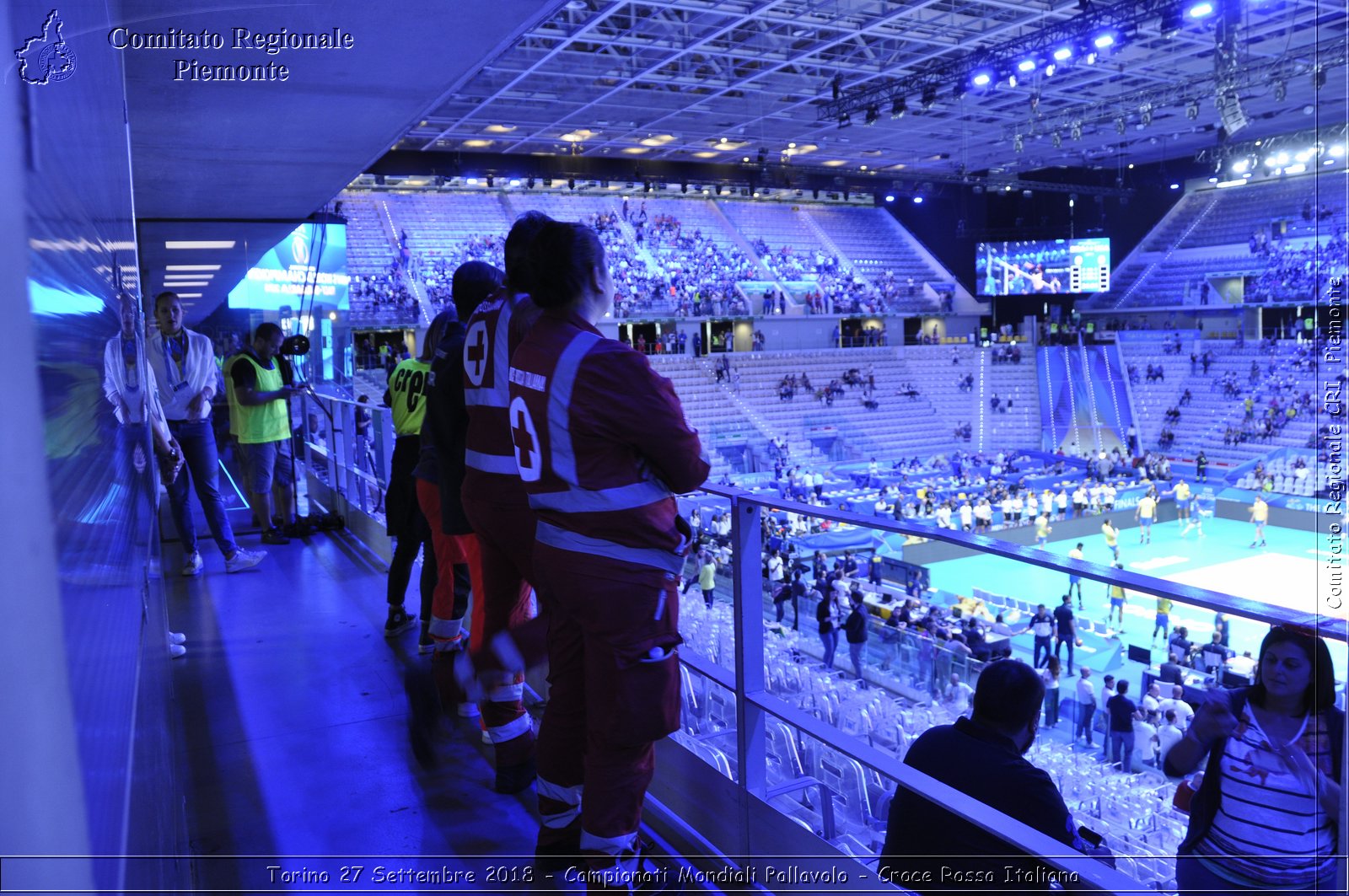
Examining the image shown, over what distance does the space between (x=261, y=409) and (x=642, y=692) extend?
3.66 meters

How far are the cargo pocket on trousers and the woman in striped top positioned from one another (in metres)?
0.74

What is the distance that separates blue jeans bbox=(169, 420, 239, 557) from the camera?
13.3 ft

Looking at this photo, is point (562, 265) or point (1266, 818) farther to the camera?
point (562, 265)

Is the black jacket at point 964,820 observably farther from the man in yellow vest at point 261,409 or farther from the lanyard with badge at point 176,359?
the man in yellow vest at point 261,409

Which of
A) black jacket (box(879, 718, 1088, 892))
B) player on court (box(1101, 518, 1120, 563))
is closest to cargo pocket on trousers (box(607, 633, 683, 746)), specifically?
black jacket (box(879, 718, 1088, 892))

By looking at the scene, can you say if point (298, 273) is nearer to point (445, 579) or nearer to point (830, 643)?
point (445, 579)

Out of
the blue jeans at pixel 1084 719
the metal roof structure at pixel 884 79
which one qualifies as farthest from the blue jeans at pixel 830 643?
the metal roof structure at pixel 884 79

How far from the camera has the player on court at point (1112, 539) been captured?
14.5 meters

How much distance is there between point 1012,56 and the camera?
1352 cm

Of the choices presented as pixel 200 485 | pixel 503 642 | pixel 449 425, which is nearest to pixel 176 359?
pixel 200 485

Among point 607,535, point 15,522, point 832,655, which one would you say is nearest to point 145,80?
point 607,535

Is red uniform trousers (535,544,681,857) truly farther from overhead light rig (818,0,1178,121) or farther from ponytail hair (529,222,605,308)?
overhead light rig (818,0,1178,121)

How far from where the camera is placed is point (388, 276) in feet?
76.2

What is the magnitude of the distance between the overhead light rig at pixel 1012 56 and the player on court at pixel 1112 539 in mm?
6885
